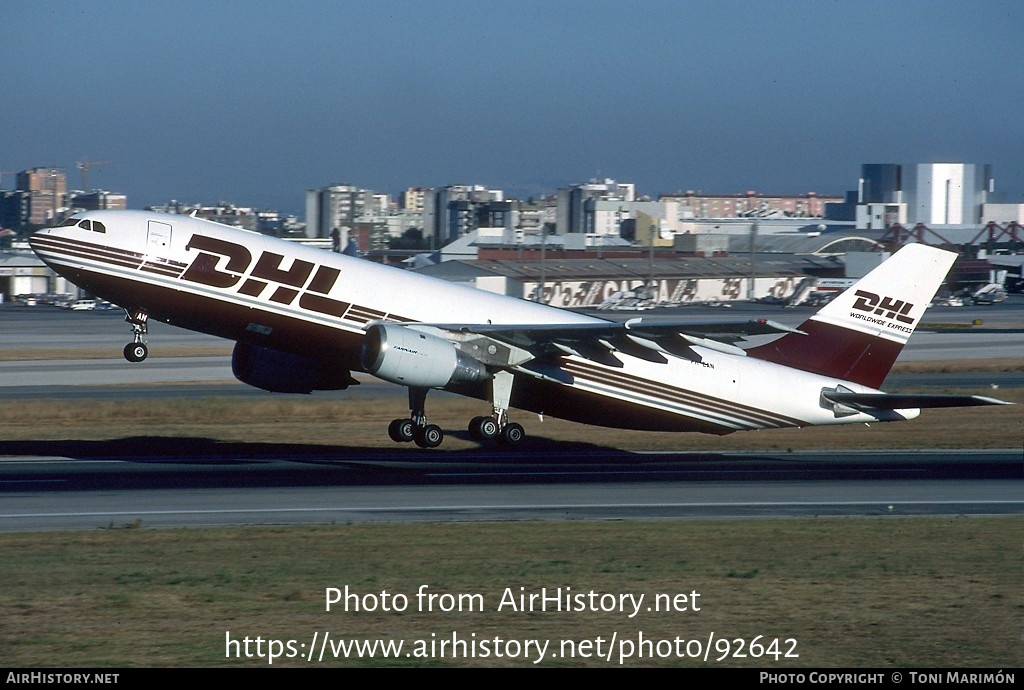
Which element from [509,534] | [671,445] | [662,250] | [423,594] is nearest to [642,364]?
[671,445]

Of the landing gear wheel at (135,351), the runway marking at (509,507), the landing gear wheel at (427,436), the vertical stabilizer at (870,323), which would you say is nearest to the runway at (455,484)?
the runway marking at (509,507)

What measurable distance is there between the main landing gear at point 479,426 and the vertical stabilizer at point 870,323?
8.33 meters

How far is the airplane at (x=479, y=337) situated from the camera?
99.2 feet

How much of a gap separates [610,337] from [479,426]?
177 inches

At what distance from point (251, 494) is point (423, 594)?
12.0 metres

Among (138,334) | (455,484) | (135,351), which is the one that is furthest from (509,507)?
(138,334)

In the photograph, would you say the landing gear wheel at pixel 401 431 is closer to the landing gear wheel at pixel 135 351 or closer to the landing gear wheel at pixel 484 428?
the landing gear wheel at pixel 484 428

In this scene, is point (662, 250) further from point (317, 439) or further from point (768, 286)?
point (317, 439)

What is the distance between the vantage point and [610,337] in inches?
1257

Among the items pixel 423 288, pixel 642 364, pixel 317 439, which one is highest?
pixel 423 288

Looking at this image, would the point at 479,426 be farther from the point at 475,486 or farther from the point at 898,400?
the point at 898,400

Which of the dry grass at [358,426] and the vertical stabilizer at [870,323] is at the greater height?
the vertical stabilizer at [870,323]

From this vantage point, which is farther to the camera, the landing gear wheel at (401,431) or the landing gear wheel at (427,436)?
the landing gear wheel at (401,431)

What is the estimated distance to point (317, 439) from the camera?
40938 millimetres
